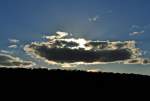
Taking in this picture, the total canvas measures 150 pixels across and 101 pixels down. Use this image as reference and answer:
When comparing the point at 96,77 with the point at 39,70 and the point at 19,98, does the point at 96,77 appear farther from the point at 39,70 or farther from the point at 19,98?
the point at 19,98

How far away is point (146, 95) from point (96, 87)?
660cm

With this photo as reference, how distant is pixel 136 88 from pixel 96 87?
20.5 ft

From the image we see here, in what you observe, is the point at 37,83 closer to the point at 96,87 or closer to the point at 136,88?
the point at 96,87

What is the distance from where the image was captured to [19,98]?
4553cm

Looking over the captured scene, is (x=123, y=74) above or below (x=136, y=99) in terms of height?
above

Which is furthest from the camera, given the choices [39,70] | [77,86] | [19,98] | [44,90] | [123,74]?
[123,74]

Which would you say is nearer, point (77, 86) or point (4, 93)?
point (4, 93)

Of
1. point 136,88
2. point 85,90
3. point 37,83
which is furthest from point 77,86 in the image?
point 136,88

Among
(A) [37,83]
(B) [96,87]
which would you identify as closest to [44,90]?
(A) [37,83]

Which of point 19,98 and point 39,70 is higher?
point 39,70

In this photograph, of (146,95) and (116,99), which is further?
(146,95)

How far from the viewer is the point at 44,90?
49.0 m

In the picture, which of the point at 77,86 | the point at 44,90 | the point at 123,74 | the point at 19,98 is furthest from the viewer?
the point at 123,74

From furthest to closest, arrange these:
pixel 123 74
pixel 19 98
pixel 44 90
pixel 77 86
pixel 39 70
A: pixel 123 74
pixel 39 70
pixel 77 86
pixel 44 90
pixel 19 98
